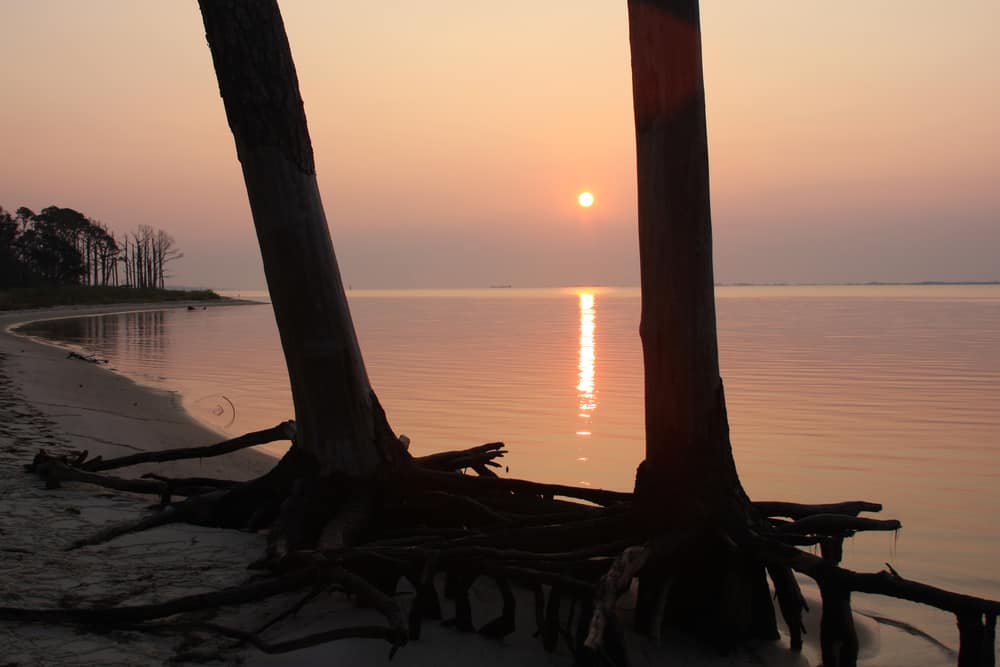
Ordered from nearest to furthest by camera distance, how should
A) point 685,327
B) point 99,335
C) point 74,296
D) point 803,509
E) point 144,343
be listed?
point 685,327
point 803,509
point 144,343
point 99,335
point 74,296

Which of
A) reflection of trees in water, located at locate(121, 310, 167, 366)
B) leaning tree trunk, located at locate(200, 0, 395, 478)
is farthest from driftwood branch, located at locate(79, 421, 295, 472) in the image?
reflection of trees in water, located at locate(121, 310, 167, 366)

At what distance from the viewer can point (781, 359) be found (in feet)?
87.9

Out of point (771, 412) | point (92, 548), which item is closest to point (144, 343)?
point (771, 412)

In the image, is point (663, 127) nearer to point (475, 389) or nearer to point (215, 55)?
point (215, 55)

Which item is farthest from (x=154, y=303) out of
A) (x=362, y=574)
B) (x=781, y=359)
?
(x=362, y=574)

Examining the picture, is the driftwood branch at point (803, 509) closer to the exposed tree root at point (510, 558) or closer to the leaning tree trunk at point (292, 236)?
the exposed tree root at point (510, 558)

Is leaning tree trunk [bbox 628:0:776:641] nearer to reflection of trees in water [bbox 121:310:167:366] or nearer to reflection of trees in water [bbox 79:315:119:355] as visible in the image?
reflection of trees in water [bbox 121:310:167:366]

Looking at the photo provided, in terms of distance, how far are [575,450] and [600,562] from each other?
8012 millimetres

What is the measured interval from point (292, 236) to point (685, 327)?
272 cm

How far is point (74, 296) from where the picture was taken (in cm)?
7788

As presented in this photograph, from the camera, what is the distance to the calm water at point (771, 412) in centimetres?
874

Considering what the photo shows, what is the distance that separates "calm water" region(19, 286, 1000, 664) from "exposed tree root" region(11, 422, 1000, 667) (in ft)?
6.21

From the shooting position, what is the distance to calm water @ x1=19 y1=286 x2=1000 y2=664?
874 centimetres

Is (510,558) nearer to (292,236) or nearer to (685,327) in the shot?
(685,327)
